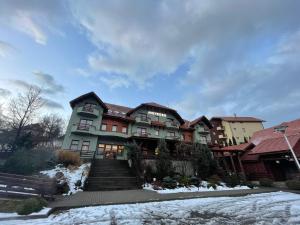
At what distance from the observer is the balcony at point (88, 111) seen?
74.3ft

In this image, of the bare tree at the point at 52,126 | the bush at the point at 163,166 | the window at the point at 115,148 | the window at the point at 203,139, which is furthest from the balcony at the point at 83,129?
the window at the point at 203,139

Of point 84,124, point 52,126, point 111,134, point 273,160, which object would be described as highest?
point 52,126

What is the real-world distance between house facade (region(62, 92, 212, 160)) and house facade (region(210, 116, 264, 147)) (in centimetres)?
2250

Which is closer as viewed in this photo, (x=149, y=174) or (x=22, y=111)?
(x=149, y=174)

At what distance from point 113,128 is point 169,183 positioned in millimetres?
14547

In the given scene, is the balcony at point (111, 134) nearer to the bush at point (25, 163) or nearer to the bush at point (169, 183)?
the bush at point (25, 163)

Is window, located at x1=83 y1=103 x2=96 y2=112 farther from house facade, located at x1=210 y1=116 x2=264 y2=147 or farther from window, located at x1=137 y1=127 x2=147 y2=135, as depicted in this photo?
house facade, located at x1=210 y1=116 x2=264 y2=147

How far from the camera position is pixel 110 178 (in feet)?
44.8

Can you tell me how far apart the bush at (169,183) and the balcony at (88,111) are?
49.3 ft

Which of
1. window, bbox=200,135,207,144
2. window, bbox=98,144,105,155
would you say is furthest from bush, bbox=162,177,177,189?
window, bbox=200,135,207,144

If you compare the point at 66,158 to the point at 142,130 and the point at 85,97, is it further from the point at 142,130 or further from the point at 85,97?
the point at 142,130

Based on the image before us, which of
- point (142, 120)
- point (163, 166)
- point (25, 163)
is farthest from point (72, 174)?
point (142, 120)

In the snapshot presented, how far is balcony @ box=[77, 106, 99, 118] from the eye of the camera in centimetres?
2264

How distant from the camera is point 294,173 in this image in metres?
15.9
